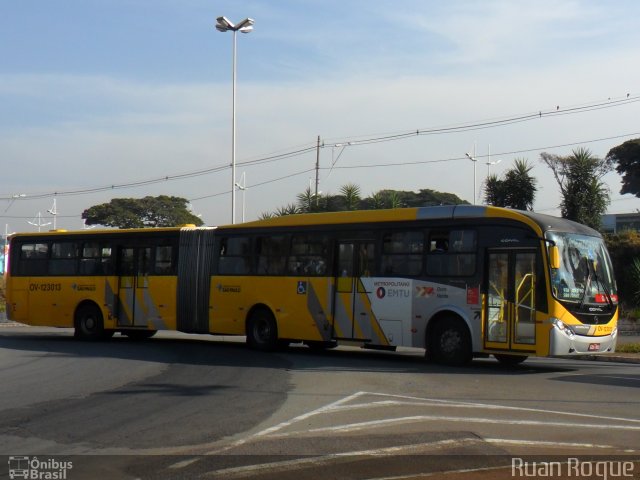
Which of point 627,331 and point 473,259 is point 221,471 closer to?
point 473,259

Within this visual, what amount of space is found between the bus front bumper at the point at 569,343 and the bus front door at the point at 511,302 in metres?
0.40

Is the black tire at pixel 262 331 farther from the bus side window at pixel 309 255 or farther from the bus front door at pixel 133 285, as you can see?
the bus front door at pixel 133 285

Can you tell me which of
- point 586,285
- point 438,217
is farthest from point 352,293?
point 586,285

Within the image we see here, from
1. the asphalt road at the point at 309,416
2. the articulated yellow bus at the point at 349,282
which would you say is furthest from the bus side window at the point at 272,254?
the asphalt road at the point at 309,416

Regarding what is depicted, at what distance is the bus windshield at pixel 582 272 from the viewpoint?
51.3 ft

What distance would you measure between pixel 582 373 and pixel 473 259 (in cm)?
295

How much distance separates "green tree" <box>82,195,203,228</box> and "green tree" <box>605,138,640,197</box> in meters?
31.3

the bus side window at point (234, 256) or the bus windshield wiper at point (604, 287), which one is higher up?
the bus side window at point (234, 256)

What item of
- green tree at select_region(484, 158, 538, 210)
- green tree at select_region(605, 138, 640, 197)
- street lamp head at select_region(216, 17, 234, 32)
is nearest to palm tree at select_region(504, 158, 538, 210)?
green tree at select_region(484, 158, 538, 210)

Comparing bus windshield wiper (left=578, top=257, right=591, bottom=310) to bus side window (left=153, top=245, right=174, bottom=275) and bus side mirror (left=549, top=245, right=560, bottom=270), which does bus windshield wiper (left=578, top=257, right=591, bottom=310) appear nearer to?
bus side mirror (left=549, top=245, right=560, bottom=270)

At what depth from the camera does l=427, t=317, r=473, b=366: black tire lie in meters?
16.6

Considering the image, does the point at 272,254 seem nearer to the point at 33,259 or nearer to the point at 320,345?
the point at 320,345

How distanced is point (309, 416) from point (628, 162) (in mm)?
53180

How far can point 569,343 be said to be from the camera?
15.4 meters
